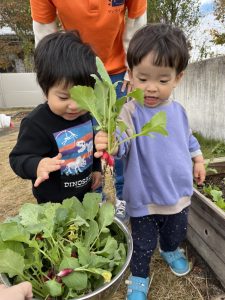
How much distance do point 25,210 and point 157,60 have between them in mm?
707

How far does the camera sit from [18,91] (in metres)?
12.1

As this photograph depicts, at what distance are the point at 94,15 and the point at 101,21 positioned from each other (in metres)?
0.05

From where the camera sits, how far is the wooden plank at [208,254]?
4.84ft

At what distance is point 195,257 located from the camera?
5.64 feet

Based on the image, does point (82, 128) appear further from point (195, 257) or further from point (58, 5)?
point (195, 257)

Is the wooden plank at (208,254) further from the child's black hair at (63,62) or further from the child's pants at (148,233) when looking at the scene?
the child's black hair at (63,62)

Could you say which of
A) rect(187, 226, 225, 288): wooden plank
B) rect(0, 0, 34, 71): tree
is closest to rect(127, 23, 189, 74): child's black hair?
rect(187, 226, 225, 288): wooden plank

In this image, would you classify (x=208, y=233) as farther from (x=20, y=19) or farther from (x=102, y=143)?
(x=20, y=19)

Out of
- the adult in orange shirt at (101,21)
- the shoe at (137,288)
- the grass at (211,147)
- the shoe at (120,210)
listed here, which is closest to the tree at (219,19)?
the grass at (211,147)

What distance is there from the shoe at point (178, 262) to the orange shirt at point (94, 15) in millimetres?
1068

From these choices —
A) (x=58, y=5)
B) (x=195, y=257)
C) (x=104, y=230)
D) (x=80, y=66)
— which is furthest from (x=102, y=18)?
(x=195, y=257)

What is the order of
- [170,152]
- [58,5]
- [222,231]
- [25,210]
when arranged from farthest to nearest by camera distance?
[58,5] < [222,231] < [170,152] < [25,210]

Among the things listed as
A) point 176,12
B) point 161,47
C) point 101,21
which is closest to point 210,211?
point 161,47

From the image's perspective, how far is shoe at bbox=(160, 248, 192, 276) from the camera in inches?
63.1
